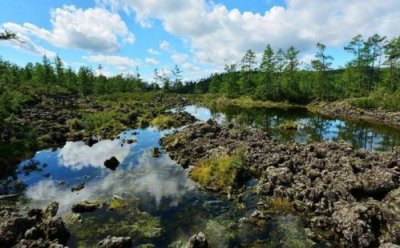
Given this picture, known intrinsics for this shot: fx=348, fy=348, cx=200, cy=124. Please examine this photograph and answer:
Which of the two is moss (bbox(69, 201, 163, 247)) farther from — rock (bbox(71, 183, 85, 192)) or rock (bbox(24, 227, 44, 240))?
rock (bbox(71, 183, 85, 192))

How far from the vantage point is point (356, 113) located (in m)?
90.8

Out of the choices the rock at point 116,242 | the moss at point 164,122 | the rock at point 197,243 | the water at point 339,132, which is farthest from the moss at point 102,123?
the rock at point 197,243

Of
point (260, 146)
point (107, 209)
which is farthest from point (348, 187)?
point (107, 209)

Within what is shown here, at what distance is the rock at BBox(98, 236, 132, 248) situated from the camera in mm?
19939

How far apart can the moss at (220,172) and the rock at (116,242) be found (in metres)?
11.8

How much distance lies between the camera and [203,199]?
28.7 meters

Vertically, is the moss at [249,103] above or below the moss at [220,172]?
above

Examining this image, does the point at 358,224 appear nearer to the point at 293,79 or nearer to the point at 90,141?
the point at 90,141

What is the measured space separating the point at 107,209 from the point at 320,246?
50.0 feet

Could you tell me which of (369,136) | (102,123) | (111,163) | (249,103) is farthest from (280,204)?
(249,103)

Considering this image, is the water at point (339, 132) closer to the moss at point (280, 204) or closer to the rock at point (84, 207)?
the moss at point (280, 204)

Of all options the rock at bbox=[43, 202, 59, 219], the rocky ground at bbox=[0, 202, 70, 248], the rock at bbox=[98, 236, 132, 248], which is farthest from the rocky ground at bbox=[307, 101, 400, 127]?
the rocky ground at bbox=[0, 202, 70, 248]

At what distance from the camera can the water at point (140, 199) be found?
2220 centimetres

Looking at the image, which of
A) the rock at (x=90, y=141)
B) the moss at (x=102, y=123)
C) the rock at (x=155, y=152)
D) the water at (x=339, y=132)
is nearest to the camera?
the rock at (x=155, y=152)
